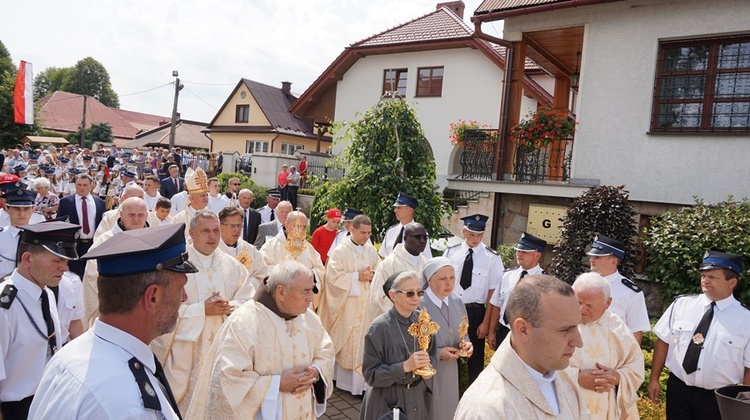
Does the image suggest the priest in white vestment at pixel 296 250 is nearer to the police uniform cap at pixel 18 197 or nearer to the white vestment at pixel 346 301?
the white vestment at pixel 346 301

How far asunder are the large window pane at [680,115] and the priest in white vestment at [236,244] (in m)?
8.09

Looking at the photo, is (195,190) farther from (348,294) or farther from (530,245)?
(530,245)

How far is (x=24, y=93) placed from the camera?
88.4 ft

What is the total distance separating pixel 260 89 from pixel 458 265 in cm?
3362

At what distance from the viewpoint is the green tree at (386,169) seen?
366 inches

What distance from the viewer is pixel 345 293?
22.5 feet

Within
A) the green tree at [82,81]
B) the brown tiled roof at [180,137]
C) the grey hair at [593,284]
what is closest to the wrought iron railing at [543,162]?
the grey hair at [593,284]

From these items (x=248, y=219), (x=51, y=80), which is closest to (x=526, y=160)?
(x=248, y=219)

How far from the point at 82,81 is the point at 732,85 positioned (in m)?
77.0

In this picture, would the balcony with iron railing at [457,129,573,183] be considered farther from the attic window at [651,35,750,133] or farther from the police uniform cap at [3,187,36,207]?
the police uniform cap at [3,187,36,207]

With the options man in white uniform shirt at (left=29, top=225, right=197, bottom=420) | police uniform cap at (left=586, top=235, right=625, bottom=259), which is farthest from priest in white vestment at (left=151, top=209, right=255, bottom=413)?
police uniform cap at (left=586, top=235, right=625, bottom=259)

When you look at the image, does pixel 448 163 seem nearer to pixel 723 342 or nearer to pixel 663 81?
pixel 663 81

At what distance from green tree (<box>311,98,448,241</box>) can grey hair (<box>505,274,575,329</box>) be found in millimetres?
6737

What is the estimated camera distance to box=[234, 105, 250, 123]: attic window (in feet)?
121
